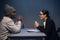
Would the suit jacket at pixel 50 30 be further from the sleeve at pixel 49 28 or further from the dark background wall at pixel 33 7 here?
the dark background wall at pixel 33 7

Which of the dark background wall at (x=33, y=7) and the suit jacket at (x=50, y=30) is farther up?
the dark background wall at (x=33, y=7)

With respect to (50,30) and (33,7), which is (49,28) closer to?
(50,30)

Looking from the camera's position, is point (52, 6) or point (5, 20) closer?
point (5, 20)

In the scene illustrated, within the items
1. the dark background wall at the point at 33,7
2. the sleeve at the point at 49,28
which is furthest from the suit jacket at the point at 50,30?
the dark background wall at the point at 33,7

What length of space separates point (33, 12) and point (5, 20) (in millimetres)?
1950

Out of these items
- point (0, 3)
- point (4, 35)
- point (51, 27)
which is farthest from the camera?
point (0, 3)

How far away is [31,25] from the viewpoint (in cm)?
489

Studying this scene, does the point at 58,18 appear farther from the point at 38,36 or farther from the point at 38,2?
the point at 38,36

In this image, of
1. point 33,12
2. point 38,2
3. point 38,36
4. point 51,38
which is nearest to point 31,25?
point 33,12

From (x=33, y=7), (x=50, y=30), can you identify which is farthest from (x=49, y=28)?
(x=33, y=7)

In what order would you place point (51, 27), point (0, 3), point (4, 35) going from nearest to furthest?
A: point (4, 35) → point (51, 27) → point (0, 3)

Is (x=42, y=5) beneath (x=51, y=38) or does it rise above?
above

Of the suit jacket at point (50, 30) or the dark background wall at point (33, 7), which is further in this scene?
the dark background wall at point (33, 7)

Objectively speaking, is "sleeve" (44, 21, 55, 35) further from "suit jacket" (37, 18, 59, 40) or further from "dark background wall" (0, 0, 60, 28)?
"dark background wall" (0, 0, 60, 28)
